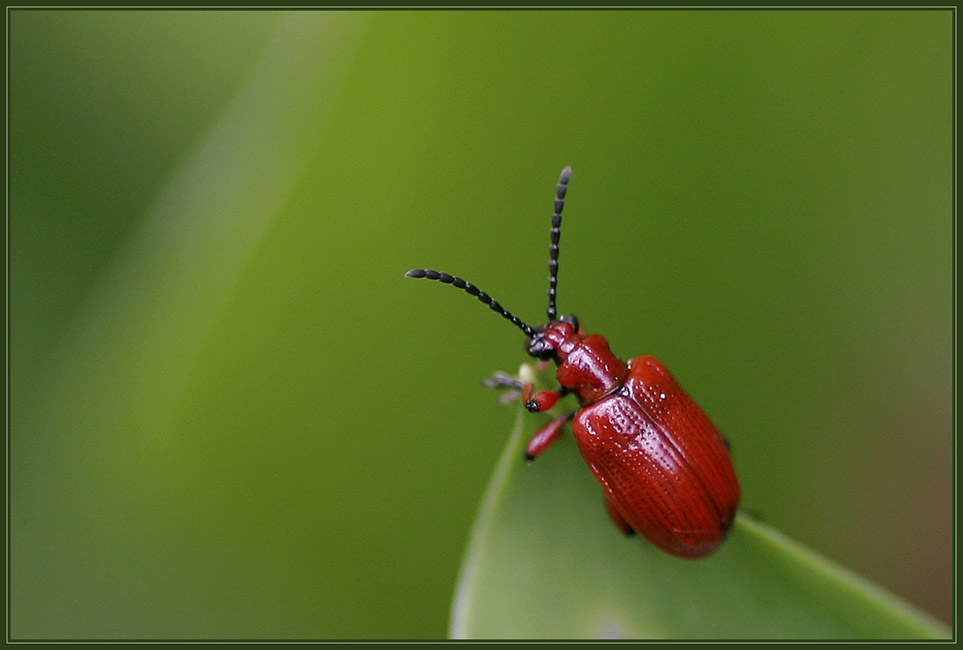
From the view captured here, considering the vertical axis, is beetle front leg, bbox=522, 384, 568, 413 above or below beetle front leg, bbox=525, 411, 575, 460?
above

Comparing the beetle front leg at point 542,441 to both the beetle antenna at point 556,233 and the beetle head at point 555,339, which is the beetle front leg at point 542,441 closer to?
the beetle antenna at point 556,233

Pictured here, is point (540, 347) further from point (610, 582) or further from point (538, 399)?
point (610, 582)

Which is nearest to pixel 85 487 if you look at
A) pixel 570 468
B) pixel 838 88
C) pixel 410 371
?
pixel 410 371

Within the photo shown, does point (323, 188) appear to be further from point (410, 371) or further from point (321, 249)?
point (410, 371)

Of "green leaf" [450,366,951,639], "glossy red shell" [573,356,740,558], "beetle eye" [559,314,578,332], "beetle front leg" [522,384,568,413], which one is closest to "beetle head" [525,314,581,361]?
"beetle eye" [559,314,578,332]

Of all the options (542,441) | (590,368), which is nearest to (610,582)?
(542,441)

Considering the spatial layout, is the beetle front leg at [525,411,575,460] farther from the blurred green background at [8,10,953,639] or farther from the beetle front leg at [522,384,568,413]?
the blurred green background at [8,10,953,639]

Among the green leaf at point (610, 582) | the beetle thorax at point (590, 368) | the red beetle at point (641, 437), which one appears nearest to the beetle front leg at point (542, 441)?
the green leaf at point (610, 582)
